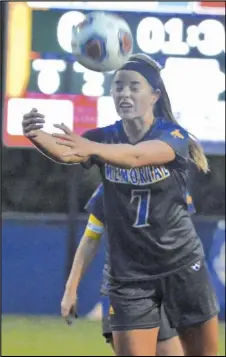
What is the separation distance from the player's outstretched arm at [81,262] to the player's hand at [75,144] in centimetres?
29

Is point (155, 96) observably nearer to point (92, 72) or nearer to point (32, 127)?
point (92, 72)

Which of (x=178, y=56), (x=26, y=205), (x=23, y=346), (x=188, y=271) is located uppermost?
(x=178, y=56)

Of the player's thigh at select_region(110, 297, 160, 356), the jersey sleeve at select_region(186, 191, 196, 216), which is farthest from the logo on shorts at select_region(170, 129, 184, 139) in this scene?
the player's thigh at select_region(110, 297, 160, 356)

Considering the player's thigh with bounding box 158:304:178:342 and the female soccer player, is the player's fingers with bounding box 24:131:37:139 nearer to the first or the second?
the female soccer player

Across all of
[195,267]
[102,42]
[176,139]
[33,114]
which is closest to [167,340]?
[195,267]

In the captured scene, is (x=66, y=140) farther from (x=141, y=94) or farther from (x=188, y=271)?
(x=188, y=271)

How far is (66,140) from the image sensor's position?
3234 millimetres

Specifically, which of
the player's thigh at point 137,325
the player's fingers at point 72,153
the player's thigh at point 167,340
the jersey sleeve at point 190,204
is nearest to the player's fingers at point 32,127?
the player's fingers at point 72,153

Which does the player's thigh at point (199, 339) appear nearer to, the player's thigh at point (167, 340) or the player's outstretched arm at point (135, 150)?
the player's thigh at point (167, 340)

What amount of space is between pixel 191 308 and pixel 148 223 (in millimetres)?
364

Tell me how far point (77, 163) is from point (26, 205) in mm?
300

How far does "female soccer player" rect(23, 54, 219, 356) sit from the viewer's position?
3.30 m

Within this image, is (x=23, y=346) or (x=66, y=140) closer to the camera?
(x=66, y=140)

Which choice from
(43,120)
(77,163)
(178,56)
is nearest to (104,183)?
(77,163)
